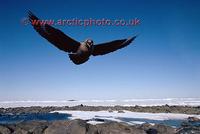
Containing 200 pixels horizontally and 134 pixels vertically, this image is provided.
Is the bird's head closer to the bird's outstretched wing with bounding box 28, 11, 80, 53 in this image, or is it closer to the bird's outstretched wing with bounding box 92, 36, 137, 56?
the bird's outstretched wing with bounding box 28, 11, 80, 53

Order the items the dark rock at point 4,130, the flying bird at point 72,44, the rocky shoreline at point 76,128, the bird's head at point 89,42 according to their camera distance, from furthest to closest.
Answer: the dark rock at point 4,130, the rocky shoreline at point 76,128, the flying bird at point 72,44, the bird's head at point 89,42

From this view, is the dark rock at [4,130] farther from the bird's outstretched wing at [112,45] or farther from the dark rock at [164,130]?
the bird's outstretched wing at [112,45]

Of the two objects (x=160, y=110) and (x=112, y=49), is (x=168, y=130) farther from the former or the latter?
(x=160, y=110)

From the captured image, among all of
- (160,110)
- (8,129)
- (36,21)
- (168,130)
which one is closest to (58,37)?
(36,21)

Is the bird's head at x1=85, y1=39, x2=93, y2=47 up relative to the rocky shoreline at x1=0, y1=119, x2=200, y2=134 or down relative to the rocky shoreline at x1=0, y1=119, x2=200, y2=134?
up

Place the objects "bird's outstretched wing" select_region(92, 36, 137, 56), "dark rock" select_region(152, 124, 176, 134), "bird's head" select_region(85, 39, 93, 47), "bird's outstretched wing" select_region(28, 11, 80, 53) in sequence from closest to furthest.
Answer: "bird's head" select_region(85, 39, 93, 47) < "bird's outstretched wing" select_region(28, 11, 80, 53) < "bird's outstretched wing" select_region(92, 36, 137, 56) < "dark rock" select_region(152, 124, 176, 134)

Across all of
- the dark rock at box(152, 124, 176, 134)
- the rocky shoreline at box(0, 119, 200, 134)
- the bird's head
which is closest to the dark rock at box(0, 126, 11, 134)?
the rocky shoreline at box(0, 119, 200, 134)

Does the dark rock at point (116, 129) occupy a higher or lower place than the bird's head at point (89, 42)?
lower

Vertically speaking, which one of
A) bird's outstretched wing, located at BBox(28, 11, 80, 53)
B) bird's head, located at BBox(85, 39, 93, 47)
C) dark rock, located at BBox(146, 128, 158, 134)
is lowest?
dark rock, located at BBox(146, 128, 158, 134)

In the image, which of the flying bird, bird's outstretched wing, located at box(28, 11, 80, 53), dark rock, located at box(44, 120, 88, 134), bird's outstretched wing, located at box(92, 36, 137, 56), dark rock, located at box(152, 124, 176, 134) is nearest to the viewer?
the flying bird

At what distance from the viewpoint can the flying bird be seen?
5762 mm

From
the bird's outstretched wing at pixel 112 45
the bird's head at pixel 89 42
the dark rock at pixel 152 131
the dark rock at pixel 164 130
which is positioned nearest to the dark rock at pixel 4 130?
the dark rock at pixel 152 131

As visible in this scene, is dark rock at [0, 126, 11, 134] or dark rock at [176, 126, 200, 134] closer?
dark rock at [0, 126, 11, 134]

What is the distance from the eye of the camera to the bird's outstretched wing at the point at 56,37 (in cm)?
656
